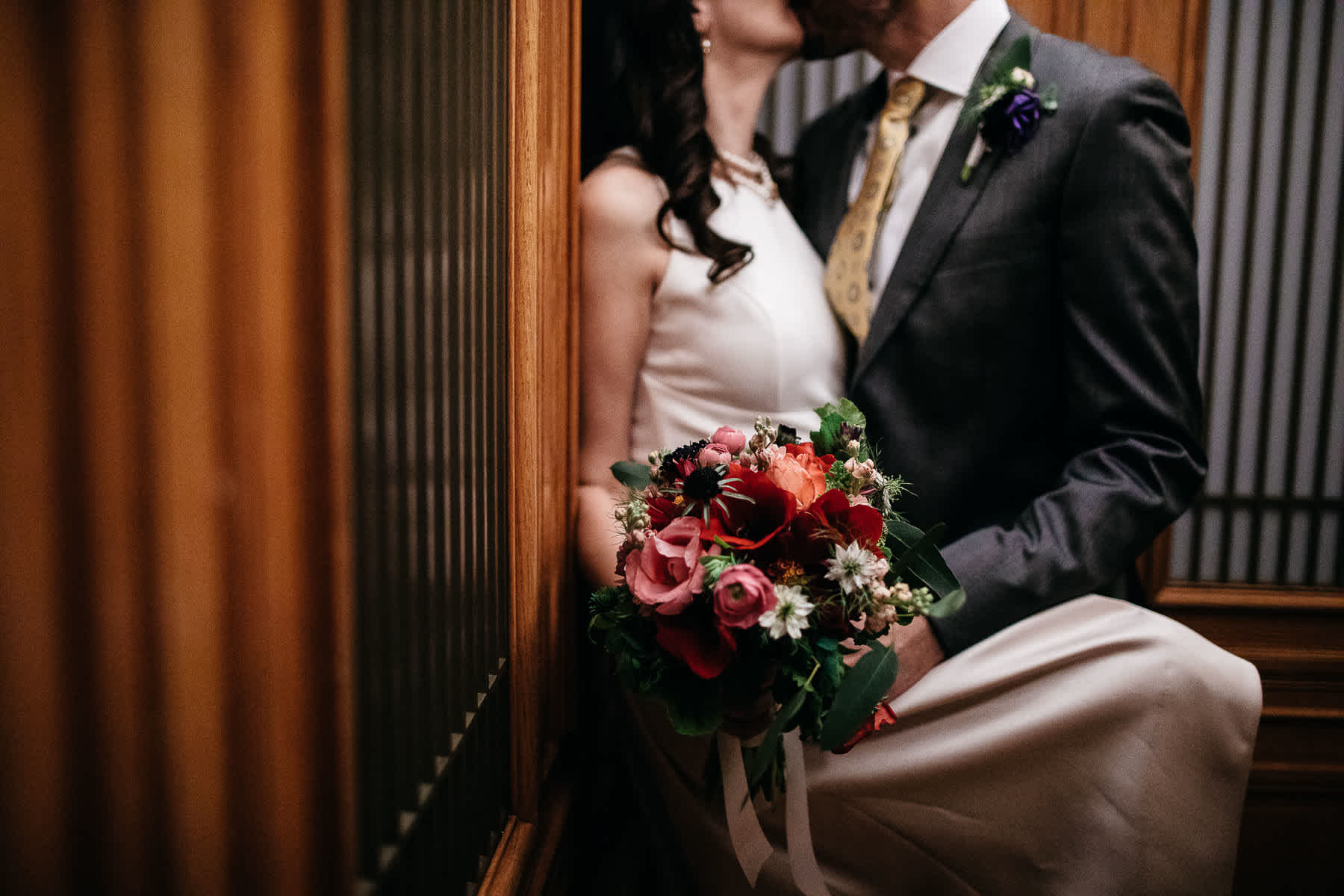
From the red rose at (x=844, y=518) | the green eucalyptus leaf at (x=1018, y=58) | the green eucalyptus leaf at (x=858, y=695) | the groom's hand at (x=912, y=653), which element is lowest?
the groom's hand at (x=912, y=653)

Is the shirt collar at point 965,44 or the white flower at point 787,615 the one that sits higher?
the shirt collar at point 965,44

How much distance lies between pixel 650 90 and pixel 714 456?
0.92 metres

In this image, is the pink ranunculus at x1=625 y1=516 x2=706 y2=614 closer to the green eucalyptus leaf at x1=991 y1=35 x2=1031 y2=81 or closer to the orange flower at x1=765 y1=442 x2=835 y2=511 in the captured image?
the orange flower at x1=765 y1=442 x2=835 y2=511

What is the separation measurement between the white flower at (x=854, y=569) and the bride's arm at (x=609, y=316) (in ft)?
1.94

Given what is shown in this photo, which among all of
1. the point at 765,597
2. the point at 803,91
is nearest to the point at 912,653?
the point at 765,597

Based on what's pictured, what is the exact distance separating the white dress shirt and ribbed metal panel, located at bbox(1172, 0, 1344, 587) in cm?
90

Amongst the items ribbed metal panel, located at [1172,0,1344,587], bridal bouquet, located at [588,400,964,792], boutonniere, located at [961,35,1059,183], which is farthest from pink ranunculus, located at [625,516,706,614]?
ribbed metal panel, located at [1172,0,1344,587]

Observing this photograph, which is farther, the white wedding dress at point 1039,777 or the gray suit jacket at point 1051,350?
the gray suit jacket at point 1051,350

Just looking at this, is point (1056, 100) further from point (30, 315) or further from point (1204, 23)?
point (30, 315)

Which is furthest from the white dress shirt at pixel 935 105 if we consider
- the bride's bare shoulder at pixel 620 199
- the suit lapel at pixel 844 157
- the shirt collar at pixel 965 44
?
the bride's bare shoulder at pixel 620 199

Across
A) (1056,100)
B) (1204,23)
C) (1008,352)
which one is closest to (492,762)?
(1008,352)

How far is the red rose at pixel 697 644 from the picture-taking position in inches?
34.2

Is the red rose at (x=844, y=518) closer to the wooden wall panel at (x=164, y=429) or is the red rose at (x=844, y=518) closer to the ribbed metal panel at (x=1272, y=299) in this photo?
the wooden wall panel at (x=164, y=429)

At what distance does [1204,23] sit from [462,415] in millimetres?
2010
